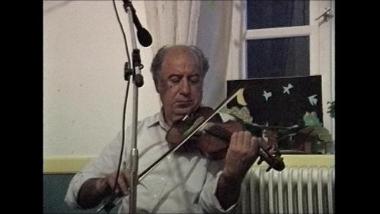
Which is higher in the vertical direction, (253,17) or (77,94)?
(253,17)

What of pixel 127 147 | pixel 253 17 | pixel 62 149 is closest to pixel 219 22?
pixel 253 17

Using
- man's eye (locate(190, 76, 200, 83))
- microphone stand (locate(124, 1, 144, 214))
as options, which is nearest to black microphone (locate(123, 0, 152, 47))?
microphone stand (locate(124, 1, 144, 214))

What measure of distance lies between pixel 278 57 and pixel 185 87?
20 cm

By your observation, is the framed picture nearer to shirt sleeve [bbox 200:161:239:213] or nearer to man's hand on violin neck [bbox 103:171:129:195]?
shirt sleeve [bbox 200:161:239:213]

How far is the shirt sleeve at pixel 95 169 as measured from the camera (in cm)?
107

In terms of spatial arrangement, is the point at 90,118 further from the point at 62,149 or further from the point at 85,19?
the point at 85,19

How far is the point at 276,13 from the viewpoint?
3.55 feet

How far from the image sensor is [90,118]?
112 cm

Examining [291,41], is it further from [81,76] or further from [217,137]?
[81,76]

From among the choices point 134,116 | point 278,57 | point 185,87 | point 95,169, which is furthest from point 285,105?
point 95,169
